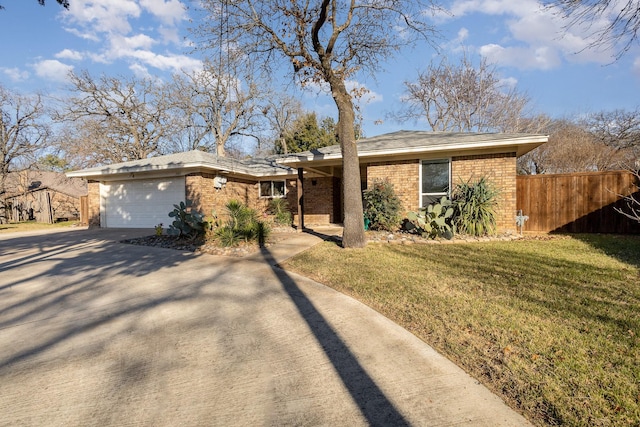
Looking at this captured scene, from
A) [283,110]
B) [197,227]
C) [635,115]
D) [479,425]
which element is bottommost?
[479,425]

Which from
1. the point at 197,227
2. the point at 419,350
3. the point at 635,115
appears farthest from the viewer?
the point at 635,115

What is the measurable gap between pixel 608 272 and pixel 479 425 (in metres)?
5.05

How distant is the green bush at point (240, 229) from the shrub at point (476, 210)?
220 inches

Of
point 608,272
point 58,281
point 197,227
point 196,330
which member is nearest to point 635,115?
point 608,272

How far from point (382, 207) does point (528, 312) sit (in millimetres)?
6801

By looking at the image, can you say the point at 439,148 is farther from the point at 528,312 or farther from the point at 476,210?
the point at 528,312

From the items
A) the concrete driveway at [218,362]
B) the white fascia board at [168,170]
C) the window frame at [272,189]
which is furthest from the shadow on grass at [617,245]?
the window frame at [272,189]

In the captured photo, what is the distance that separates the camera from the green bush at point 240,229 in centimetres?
823

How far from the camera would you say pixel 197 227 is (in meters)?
9.19

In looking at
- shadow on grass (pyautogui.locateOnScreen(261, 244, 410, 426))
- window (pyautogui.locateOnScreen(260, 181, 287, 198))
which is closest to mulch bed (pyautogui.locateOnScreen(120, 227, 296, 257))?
shadow on grass (pyautogui.locateOnScreen(261, 244, 410, 426))

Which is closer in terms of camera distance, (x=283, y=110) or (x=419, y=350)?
(x=419, y=350)

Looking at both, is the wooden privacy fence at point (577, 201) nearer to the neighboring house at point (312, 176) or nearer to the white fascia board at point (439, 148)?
the neighboring house at point (312, 176)

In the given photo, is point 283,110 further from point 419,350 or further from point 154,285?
point 419,350

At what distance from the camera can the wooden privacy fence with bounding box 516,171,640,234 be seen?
9.52 metres
